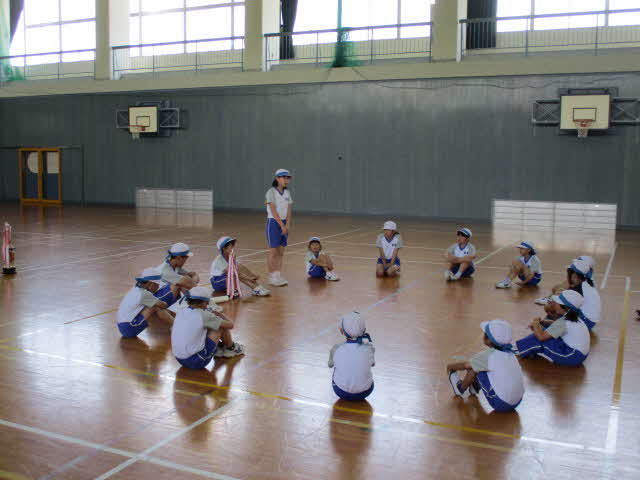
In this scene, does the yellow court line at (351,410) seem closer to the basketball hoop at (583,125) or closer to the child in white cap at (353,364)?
the child in white cap at (353,364)

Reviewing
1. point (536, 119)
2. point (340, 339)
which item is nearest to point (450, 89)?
point (536, 119)

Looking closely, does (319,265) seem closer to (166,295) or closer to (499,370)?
(166,295)

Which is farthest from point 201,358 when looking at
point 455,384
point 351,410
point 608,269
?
point 608,269

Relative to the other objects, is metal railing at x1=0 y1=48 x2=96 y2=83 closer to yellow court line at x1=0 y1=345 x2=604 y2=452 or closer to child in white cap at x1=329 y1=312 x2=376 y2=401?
yellow court line at x1=0 y1=345 x2=604 y2=452

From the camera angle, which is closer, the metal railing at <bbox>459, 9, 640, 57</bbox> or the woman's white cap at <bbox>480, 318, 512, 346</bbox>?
the woman's white cap at <bbox>480, 318, 512, 346</bbox>

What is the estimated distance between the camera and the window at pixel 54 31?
97.0 ft

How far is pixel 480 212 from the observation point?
23.2m

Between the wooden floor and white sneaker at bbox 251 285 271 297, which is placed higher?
white sneaker at bbox 251 285 271 297

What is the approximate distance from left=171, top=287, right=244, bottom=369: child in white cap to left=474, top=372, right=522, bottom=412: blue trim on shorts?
7.56ft

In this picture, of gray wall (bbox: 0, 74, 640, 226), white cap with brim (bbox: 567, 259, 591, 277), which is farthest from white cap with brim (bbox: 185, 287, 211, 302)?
gray wall (bbox: 0, 74, 640, 226)

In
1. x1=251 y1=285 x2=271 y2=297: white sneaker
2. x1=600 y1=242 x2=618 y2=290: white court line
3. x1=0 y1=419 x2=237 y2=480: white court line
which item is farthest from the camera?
x1=600 y1=242 x2=618 y2=290: white court line

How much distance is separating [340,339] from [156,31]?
83.0 ft

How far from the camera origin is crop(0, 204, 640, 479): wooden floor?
3.92 meters

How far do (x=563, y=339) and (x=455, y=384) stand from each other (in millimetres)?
1427
